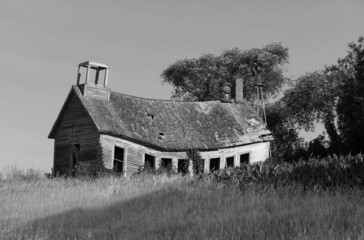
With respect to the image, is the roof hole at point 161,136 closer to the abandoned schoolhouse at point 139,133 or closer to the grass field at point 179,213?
the abandoned schoolhouse at point 139,133

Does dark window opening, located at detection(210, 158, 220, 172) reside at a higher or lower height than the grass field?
higher

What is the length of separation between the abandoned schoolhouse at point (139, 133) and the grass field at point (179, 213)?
12809 millimetres

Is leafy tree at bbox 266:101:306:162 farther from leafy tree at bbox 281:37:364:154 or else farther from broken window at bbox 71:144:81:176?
broken window at bbox 71:144:81:176

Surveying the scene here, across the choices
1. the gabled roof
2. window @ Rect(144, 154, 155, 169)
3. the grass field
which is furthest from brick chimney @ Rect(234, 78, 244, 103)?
the grass field

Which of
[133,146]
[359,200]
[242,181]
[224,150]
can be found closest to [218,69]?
[224,150]

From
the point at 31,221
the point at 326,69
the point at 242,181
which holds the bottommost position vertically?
the point at 31,221

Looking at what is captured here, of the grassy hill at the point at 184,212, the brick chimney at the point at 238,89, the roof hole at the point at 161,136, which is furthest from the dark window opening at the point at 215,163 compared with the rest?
the grassy hill at the point at 184,212

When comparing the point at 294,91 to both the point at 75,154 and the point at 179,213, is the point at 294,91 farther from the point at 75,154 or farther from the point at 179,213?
the point at 179,213

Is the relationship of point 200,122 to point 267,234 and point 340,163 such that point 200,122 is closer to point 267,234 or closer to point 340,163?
point 340,163

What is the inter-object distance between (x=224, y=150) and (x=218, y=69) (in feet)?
74.2

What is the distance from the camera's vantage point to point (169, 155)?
115ft

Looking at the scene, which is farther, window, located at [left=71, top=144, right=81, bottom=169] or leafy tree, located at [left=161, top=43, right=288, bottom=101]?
leafy tree, located at [left=161, top=43, right=288, bottom=101]

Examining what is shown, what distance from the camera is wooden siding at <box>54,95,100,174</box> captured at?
3250 cm

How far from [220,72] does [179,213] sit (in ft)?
154
